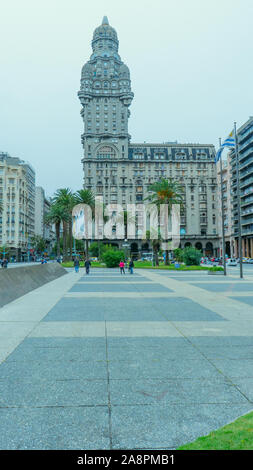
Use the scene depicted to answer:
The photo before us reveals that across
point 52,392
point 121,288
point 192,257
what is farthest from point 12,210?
point 52,392

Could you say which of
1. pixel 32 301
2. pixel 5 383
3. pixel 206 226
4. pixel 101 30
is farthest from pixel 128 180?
pixel 5 383

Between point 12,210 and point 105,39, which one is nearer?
point 12,210

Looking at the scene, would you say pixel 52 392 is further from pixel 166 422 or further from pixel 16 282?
pixel 16 282

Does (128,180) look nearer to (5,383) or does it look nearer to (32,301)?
(32,301)

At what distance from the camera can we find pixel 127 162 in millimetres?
101438

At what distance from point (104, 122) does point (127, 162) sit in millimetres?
13797

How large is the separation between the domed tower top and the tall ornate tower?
19.8ft

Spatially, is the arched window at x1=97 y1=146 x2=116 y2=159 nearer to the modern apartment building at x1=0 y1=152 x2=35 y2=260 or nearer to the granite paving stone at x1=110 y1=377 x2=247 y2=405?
the modern apartment building at x1=0 y1=152 x2=35 y2=260

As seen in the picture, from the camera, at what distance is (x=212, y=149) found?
108 meters

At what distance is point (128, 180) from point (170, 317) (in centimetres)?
9469

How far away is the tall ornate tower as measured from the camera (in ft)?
328

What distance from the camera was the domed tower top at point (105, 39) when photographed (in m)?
111

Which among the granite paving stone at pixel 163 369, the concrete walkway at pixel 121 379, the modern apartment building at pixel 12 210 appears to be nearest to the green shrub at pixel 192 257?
the concrete walkway at pixel 121 379

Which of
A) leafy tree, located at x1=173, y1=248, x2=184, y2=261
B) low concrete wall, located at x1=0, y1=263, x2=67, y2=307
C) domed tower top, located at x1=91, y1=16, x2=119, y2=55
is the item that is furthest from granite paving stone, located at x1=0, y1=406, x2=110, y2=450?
domed tower top, located at x1=91, y1=16, x2=119, y2=55
